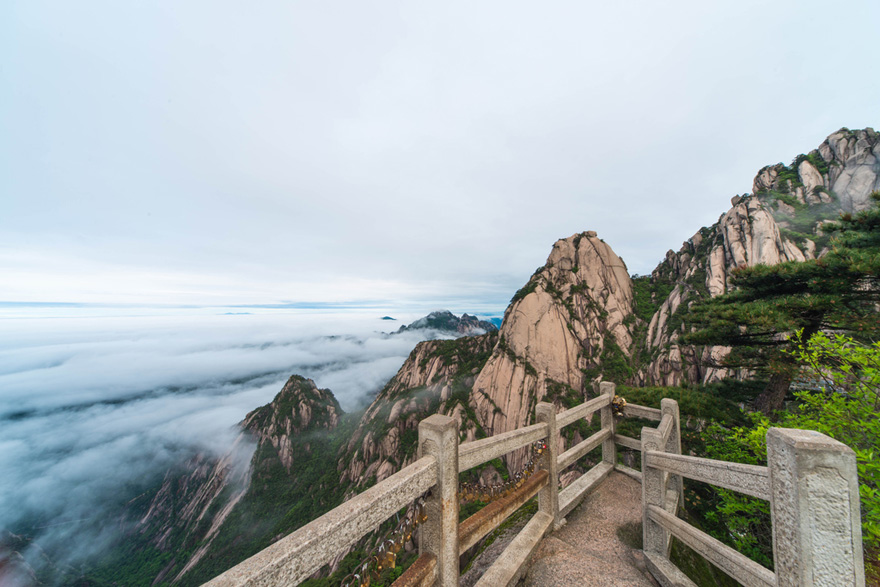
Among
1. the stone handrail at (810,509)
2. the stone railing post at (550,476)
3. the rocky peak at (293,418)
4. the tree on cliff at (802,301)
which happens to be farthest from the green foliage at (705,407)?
the rocky peak at (293,418)

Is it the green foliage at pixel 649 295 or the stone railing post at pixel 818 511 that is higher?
the green foliage at pixel 649 295

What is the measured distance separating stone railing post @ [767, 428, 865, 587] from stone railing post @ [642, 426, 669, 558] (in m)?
2.25

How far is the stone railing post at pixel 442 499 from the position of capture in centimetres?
294

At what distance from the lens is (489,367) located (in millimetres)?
45750

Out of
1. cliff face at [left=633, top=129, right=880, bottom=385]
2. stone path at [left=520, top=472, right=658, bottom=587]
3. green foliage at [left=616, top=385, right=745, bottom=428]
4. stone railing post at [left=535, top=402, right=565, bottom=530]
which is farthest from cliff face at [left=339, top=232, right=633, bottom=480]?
stone railing post at [left=535, top=402, right=565, bottom=530]

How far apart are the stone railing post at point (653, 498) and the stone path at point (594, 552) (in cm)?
28

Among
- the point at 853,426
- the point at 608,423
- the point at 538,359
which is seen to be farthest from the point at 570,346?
the point at 853,426

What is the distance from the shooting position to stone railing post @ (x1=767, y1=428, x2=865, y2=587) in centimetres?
191

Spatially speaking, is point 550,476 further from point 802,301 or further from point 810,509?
point 802,301

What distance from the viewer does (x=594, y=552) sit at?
453cm

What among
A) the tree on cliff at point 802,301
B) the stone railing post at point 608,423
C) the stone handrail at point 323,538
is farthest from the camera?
the tree on cliff at point 802,301

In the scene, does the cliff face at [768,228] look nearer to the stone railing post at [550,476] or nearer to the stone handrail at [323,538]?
the stone railing post at [550,476]

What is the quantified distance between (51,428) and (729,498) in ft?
1121

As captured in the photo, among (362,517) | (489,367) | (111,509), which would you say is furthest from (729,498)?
(111,509)
